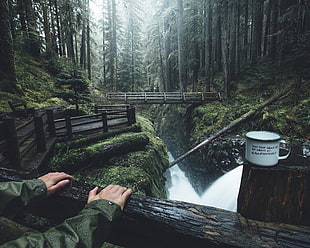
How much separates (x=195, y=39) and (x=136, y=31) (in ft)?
50.7

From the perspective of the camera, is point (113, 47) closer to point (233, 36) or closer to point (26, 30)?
point (26, 30)

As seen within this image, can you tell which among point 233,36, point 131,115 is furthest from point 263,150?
point 233,36

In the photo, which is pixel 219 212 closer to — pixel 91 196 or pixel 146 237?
pixel 146 237

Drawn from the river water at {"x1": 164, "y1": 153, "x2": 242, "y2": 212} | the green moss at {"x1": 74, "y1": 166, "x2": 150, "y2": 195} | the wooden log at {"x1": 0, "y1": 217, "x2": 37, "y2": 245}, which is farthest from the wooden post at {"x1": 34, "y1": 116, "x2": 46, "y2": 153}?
the river water at {"x1": 164, "y1": 153, "x2": 242, "y2": 212}

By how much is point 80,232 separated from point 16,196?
66 cm

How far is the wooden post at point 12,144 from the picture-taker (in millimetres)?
4234

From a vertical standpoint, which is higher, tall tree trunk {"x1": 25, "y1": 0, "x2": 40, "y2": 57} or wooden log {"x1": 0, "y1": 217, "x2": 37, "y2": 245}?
tall tree trunk {"x1": 25, "y1": 0, "x2": 40, "y2": 57}

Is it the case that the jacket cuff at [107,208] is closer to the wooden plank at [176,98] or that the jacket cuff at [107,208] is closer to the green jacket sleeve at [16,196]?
the green jacket sleeve at [16,196]

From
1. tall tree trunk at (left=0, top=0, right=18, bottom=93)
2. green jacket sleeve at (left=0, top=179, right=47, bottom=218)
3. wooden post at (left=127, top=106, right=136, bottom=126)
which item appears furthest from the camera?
tall tree trunk at (left=0, top=0, right=18, bottom=93)

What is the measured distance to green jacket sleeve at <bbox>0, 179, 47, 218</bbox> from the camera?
4.26 ft

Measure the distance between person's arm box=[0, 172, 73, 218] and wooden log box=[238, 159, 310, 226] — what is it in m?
1.55

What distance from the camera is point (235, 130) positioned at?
12.1 meters

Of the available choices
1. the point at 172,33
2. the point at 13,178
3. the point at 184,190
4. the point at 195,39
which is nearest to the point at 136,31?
the point at 172,33

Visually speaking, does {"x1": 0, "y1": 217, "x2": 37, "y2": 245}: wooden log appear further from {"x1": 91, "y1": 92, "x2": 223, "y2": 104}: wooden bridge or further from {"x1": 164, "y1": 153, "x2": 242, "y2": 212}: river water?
{"x1": 91, "y1": 92, "x2": 223, "y2": 104}: wooden bridge
